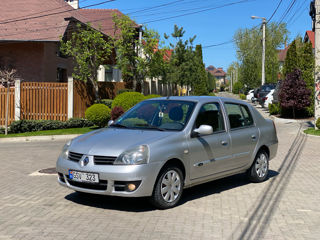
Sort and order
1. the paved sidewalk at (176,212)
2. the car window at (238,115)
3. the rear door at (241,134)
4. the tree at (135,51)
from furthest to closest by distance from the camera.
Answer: the tree at (135,51), the car window at (238,115), the rear door at (241,134), the paved sidewalk at (176,212)

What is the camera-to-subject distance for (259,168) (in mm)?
8586

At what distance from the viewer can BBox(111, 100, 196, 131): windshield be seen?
703cm

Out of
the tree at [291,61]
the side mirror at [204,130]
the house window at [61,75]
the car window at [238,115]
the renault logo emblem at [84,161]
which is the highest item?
the tree at [291,61]

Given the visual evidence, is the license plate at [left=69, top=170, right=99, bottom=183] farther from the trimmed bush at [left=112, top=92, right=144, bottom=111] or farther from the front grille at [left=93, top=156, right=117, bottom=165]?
the trimmed bush at [left=112, top=92, right=144, bottom=111]

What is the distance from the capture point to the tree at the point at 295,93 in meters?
26.0

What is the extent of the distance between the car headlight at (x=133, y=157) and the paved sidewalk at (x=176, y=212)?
754mm

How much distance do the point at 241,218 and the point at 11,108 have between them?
62.4ft

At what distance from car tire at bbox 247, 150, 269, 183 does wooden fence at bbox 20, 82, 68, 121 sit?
16313mm

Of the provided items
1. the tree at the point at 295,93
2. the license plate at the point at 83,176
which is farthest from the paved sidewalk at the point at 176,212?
the tree at the point at 295,93

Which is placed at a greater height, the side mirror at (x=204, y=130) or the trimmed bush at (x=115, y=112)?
the side mirror at (x=204, y=130)

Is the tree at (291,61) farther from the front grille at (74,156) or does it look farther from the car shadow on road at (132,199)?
the front grille at (74,156)

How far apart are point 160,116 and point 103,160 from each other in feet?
4.86

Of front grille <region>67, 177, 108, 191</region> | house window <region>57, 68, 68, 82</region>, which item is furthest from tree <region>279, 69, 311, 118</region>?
front grille <region>67, 177, 108, 191</region>

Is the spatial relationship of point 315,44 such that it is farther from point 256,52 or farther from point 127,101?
point 256,52
